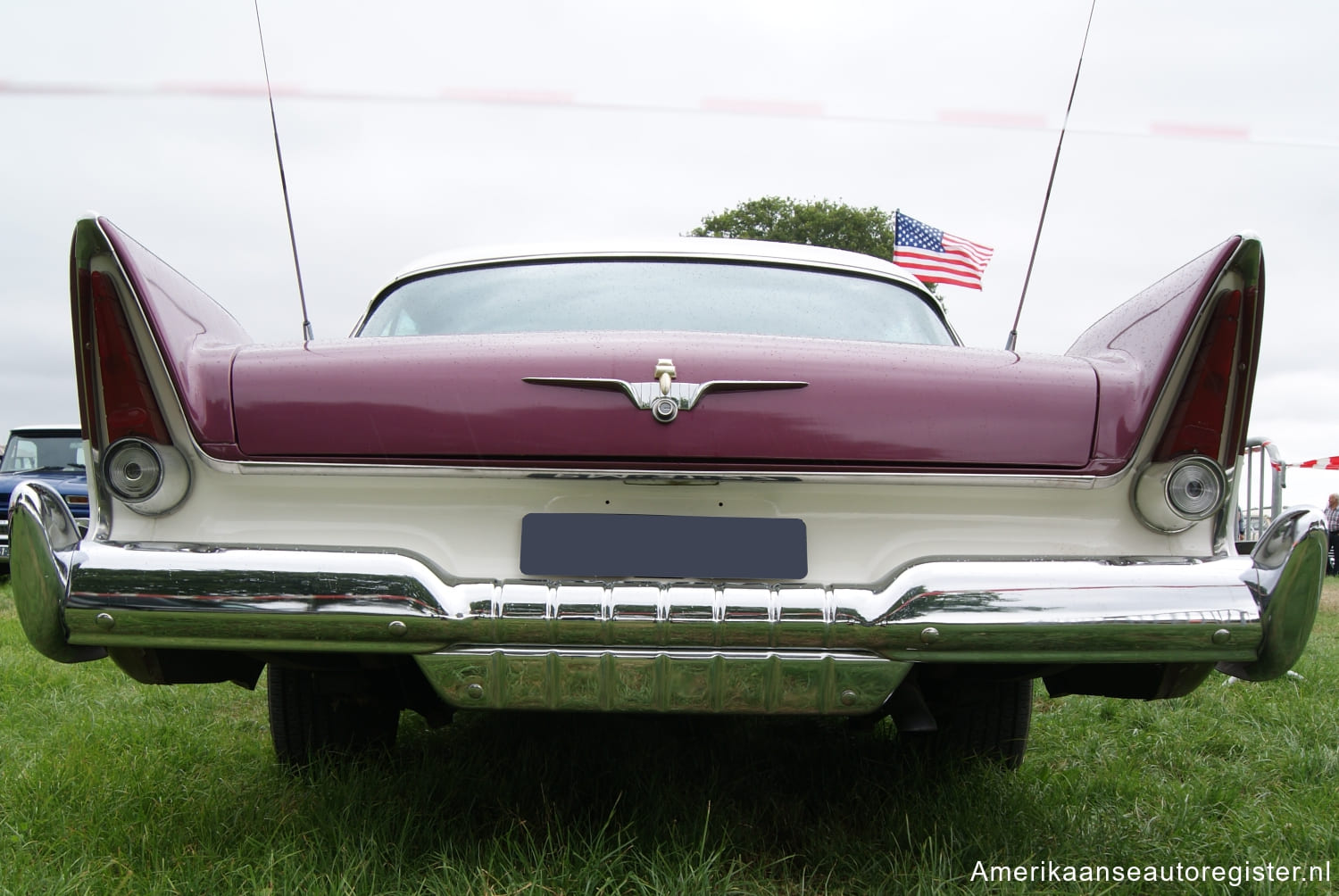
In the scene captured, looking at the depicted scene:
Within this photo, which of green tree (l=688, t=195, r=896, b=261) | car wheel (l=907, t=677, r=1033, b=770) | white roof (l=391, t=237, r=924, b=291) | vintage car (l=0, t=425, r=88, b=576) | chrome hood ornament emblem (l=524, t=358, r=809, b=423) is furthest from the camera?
green tree (l=688, t=195, r=896, b=261)

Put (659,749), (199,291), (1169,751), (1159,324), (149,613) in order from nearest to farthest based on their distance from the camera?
1. (149,613)
2. (1159,324)
3. (199,291)
4. (659,749)
5. (1169,751)

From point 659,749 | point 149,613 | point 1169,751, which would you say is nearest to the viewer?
point 149,613

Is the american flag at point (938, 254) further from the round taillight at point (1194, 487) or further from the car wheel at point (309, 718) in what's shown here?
the car wheel at point (309, 718)

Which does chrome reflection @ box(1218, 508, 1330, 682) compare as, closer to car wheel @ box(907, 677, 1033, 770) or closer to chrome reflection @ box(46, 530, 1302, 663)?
chrome reflection @ box(46, 530, 1302, 663)

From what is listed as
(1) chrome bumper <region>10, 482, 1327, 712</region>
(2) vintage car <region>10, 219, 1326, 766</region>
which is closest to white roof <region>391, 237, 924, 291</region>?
(2) vintage car <region>10, 219, 1326, 766</region>

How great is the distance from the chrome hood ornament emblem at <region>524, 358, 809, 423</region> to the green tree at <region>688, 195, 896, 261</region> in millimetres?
19900

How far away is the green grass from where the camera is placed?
1843 millimetres

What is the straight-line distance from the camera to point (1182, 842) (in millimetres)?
2100

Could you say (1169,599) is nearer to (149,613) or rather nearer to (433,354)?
(433,354)

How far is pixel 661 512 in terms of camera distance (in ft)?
5.95

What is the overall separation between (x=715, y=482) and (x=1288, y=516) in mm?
1079

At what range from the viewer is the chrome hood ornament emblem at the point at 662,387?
5.71 feet

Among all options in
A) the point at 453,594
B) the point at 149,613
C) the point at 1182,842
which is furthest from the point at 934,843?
the point at 149,613

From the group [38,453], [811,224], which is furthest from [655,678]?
[811,224]
